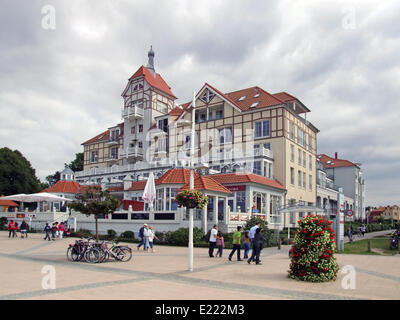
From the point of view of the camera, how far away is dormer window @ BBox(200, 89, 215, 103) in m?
41.4

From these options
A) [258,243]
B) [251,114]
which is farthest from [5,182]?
[258,243]

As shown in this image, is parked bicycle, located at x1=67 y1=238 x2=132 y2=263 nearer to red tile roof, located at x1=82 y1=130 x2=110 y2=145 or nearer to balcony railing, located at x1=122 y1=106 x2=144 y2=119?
balcony railing, located at x1=122 y1=106 x2=144 y2=119

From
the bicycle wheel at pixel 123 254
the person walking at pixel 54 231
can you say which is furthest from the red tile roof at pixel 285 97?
the bicycle wheel at pixel 123 254

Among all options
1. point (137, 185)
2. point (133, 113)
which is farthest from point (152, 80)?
point (137, 185)

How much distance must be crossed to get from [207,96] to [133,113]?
12.0m

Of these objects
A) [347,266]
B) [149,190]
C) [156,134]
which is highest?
[156,134]

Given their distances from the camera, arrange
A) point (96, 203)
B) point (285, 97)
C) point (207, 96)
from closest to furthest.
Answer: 1. point (96, 203)
2. point (285, 97)
3. point (207, 96)

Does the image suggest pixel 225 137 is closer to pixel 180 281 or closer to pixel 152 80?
pixel 152 80

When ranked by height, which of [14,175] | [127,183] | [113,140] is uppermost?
[113,140]

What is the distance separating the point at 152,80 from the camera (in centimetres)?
4978

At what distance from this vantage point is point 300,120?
1617 inches
